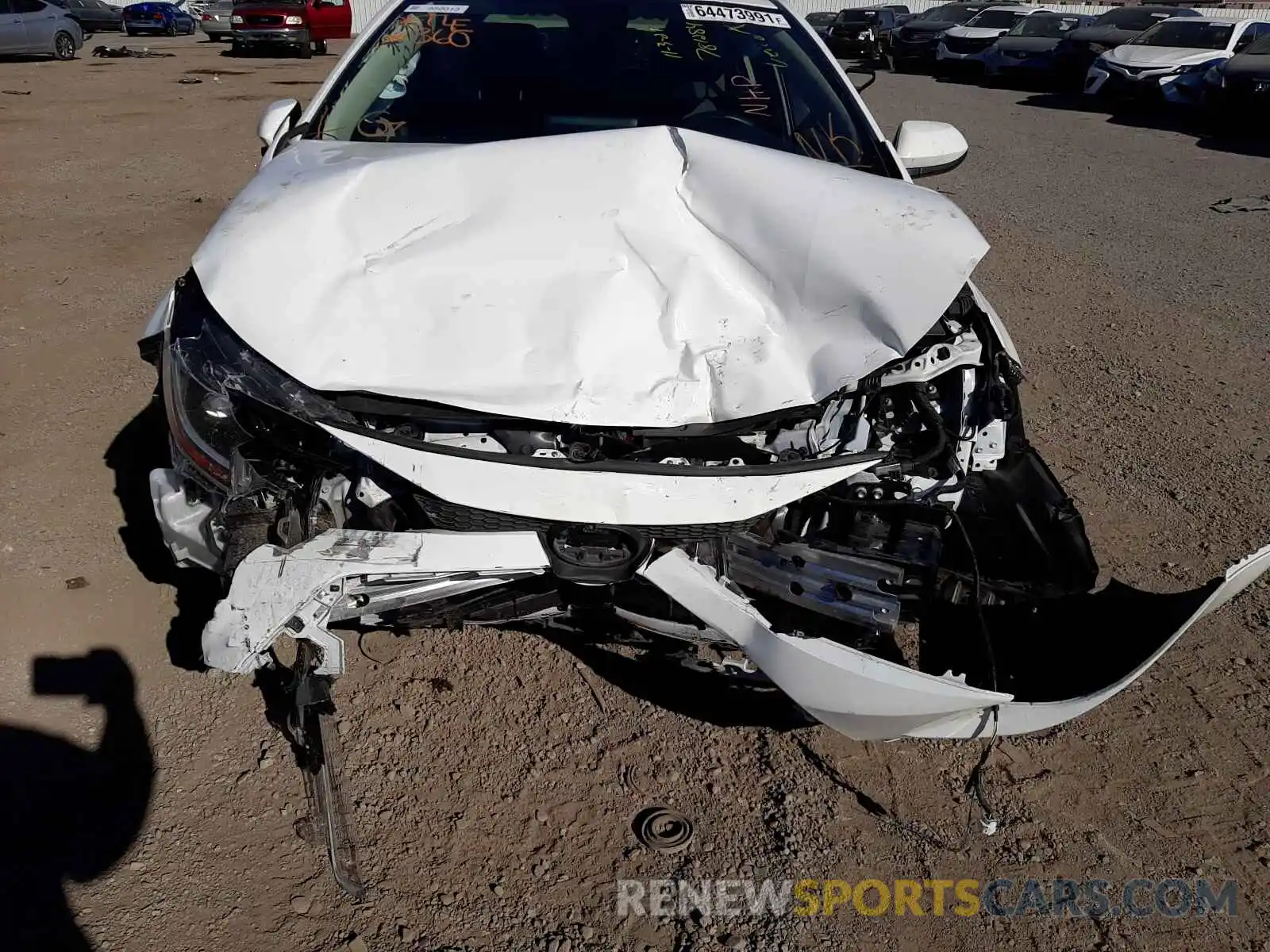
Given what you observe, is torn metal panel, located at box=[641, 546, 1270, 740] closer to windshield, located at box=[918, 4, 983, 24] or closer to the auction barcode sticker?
the auction barcode sticker

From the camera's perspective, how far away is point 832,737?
2.72m

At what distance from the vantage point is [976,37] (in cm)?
1939

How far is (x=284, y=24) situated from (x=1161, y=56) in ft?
55.8

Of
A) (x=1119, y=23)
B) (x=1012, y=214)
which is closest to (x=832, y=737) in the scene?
(x=1012, y=214)

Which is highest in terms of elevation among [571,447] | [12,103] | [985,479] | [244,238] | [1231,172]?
[244,238]

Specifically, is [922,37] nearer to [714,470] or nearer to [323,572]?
[714,470]

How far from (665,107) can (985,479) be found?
1.71m

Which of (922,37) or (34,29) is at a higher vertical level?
(922,37)

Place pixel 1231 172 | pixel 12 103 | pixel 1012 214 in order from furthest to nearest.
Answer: pixel 12 103 < pixel 1231 172 < pixel 1012 214

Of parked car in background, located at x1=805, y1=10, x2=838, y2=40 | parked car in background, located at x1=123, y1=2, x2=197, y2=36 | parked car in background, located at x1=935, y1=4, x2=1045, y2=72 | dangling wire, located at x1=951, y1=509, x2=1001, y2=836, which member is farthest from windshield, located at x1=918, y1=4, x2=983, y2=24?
dangling wire, located at x1=951, y1=509, x2=1001, y2=836

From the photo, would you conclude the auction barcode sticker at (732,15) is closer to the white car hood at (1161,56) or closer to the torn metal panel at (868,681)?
the torn metal panel at (868,681)

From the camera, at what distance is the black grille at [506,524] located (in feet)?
6.95

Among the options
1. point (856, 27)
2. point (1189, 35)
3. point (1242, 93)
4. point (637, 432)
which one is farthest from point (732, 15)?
point (856, 27)

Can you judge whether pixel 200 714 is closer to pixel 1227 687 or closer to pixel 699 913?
pixel 699 913
